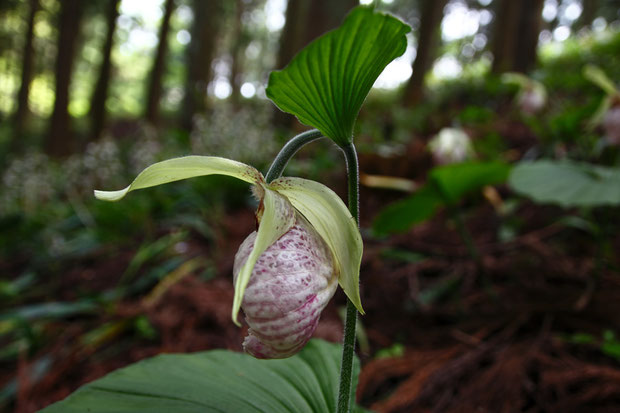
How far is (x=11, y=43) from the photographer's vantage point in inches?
456

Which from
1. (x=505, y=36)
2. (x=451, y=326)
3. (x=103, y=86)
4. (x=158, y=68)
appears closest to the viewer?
(x=451, y=326)

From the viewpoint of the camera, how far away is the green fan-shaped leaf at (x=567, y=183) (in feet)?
4.43

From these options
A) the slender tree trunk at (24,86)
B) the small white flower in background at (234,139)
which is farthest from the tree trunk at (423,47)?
the slender tree trunk at (24,86)

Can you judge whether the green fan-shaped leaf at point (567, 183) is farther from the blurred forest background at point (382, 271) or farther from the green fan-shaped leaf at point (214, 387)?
the green fan-shaped leaf at point (214, 387)

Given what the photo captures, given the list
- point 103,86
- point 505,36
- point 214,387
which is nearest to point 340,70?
point 214,387

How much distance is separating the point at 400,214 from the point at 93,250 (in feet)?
8.15

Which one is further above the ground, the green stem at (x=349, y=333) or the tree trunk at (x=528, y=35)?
the tree trunk at (x=528, y=35)

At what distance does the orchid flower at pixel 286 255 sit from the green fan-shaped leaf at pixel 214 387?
0.72ft

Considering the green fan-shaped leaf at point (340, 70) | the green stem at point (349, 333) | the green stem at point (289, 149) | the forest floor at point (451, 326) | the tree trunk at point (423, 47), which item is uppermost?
the tree trunk at point (423, 47)

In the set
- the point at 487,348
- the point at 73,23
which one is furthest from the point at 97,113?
the point at 487,348

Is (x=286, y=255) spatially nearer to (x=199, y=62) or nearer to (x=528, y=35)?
(x=528, y=35)

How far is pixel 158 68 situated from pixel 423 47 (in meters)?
4.68

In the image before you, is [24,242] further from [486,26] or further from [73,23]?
[486,26]

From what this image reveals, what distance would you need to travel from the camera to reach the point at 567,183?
1.51 meters
